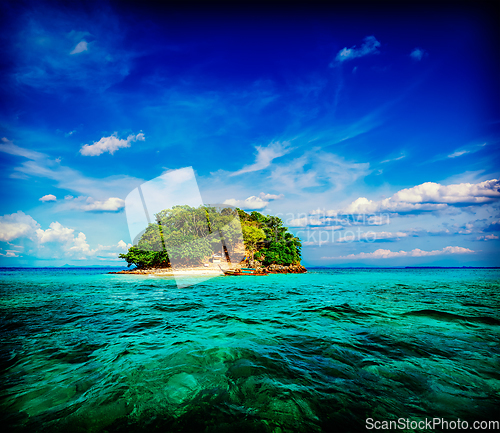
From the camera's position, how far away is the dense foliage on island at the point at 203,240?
167ft

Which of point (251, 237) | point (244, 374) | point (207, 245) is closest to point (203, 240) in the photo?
point (207, 245)

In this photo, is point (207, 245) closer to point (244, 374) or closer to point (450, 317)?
point (450, 317)

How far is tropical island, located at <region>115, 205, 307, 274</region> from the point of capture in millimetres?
50719

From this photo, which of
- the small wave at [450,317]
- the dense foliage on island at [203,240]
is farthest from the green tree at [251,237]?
the small wave at [450,317]

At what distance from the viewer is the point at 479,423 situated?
116 inches

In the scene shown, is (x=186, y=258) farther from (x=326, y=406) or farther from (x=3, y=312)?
(x=326, y=406)

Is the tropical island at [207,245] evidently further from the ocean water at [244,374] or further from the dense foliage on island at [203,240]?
the ocean water at [244,374]

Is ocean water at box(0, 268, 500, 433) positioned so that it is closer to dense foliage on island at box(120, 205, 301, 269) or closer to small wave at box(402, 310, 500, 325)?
small wave at box(402, 310, 500, 325)

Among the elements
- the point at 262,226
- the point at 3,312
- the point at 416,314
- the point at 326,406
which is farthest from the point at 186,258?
the point at 326,406

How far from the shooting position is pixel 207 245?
5291 cm

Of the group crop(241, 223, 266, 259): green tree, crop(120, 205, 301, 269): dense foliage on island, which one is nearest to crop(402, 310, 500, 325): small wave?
crop(120, 205, 301, 269): dense foliage on island

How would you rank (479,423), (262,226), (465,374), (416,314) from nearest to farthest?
(479,423) < (465,374) < (416,314) < (262,226)

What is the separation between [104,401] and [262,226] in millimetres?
60329

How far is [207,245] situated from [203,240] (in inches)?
60.6
